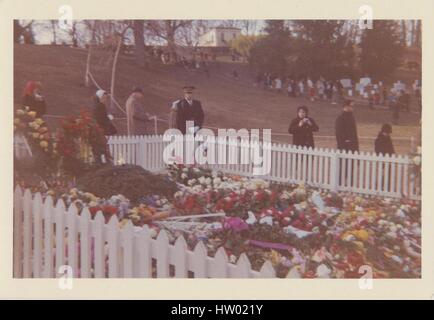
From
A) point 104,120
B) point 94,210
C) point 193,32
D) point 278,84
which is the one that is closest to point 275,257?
point 278,84

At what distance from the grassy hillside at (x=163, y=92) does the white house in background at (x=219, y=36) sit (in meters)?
0.16

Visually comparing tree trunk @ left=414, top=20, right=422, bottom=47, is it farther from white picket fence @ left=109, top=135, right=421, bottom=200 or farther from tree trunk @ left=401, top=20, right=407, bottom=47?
white picket fence @ left=109, top=135, right=421, bottom=200

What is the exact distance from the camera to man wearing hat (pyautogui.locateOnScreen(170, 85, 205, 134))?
153 inches

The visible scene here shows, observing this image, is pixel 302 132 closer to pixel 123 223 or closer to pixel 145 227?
pixel 145 227

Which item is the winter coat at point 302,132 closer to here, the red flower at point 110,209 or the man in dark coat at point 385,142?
the man in dark coat at point 385,142

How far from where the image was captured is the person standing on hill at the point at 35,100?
3898 mm

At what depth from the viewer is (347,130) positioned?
3873 millimetres

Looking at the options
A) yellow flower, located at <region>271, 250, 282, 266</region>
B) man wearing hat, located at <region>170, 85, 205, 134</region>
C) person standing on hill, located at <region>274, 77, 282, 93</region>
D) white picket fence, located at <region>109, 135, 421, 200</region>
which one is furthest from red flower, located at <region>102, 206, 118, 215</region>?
person standing on hill, located at <region>274, 77, 282, 93</region>
